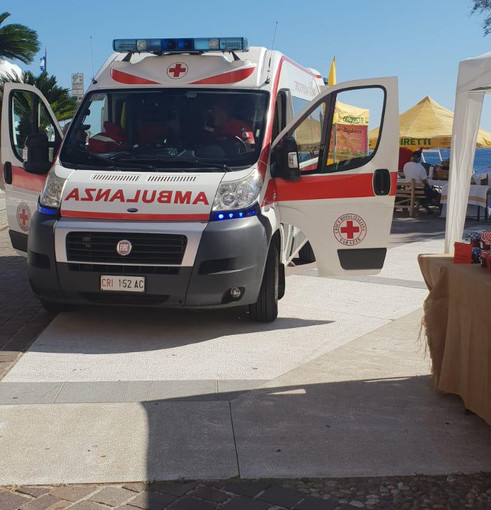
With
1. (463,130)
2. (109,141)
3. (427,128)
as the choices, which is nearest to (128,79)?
(109,141)

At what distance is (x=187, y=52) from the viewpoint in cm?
865

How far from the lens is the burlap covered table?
5.07 m

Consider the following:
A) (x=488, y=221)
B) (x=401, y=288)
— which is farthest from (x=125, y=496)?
(x=488, y=221)

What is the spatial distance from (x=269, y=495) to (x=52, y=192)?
422 cm

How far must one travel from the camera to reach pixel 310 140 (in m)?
8.91

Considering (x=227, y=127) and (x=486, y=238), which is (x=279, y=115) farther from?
(x=486, y=238)

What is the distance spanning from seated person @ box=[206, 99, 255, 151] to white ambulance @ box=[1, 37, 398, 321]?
0.01 metres

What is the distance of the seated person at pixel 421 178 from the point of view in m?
19.6

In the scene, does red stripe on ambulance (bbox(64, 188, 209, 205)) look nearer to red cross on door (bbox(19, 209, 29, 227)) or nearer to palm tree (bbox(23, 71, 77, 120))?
red cross on door (bbox(19, 209, 29, 227))

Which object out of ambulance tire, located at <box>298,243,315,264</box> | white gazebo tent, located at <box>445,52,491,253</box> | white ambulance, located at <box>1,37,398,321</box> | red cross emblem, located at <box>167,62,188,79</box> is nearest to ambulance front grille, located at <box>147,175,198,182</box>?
white ambulance, located at <box>1,37,398,321</box>

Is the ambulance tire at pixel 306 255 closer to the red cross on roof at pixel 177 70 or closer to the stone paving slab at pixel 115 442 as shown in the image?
the red cross on roof at pixel 177 70

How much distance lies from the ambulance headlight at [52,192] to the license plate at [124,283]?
804 millimetres

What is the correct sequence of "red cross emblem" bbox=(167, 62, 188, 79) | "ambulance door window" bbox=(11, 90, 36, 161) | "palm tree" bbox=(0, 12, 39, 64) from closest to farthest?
1. "red cross emblem" bbox=(167, 62, 188, 79)
2. "ambulance door window" bbox=(11, 90, 36, 161)
3. "palm tree" bbox=(0, 12, 39, 64)

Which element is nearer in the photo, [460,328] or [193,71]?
[460,328]
